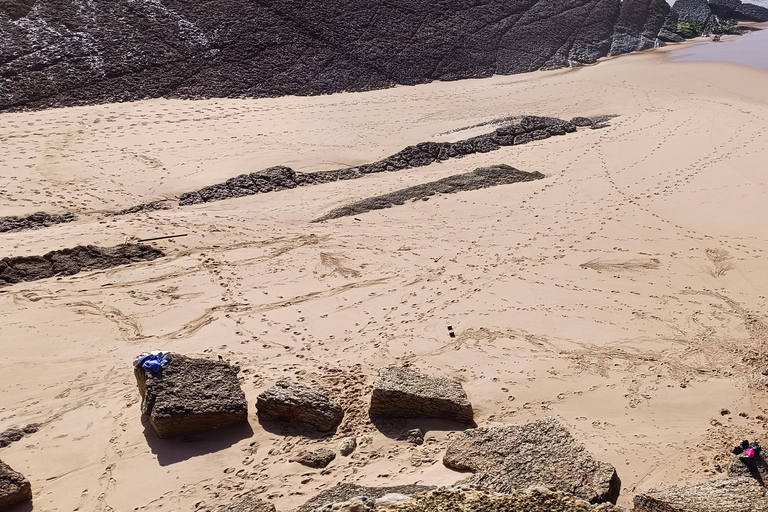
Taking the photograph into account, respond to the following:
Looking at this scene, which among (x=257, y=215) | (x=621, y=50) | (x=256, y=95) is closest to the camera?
(x=257, y=215)

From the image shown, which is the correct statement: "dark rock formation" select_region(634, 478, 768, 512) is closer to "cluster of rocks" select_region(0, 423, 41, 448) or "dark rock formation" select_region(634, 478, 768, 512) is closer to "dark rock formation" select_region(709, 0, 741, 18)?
"cluster of rocks" select_region(0, 423, 41, 448)

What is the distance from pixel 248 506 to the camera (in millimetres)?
4441

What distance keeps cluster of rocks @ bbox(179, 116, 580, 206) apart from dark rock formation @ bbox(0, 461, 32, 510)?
646 centimetres

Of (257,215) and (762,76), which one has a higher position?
(762,76)

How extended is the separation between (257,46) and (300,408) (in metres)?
13.8

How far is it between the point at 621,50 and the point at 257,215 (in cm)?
1701

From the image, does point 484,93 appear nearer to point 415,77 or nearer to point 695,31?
point 415,77

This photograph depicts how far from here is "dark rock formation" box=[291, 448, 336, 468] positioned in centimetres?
505

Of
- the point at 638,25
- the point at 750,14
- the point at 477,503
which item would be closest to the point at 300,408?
the point at 477,503

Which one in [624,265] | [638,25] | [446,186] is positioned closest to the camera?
[624,265]

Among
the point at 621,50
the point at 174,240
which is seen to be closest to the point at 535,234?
the point at 174,240

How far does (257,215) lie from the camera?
33.4 feet

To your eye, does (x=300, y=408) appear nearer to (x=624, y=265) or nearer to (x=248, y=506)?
(x=248, y=506)

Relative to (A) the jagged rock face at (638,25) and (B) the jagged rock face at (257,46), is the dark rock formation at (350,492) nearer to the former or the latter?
(B) the jagged rock face at (257,46)
